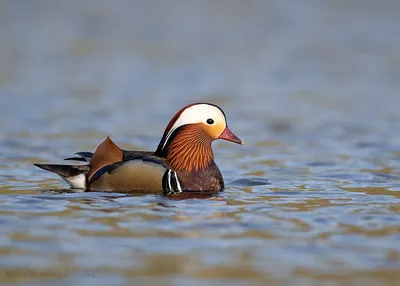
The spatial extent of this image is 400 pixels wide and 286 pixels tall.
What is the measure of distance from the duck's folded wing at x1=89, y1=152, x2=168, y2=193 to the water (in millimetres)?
281

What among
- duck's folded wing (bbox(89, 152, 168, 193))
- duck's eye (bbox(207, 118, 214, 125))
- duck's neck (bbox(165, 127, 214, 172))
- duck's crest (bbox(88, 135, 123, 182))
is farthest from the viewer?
duck's eye (bbox(207, 118, 214, 125))

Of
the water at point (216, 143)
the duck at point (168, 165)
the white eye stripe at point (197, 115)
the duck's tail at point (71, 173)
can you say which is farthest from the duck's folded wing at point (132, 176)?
the white eye stripe at point (197, 115)

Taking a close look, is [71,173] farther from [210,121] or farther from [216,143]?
[216,143]

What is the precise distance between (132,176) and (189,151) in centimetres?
68

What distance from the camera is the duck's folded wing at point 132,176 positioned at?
29.5ft

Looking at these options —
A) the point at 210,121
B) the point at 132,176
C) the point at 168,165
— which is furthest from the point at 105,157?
the point at 210,121

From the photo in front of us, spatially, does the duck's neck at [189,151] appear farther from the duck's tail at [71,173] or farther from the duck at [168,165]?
the duck's tail at [71,173]

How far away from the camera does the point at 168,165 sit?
30.5 ft

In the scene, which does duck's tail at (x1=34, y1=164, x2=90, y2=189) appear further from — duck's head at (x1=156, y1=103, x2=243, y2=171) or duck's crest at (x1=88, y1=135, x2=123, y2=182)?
duck's head at (x1=156, y1=103, x2=243, y2=171)

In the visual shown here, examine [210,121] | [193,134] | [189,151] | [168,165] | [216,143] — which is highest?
[216,143]

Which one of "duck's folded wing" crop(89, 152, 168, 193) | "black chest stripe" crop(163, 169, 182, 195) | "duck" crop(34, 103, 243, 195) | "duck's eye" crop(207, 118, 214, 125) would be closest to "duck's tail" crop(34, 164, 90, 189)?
"duck" crop(34, 103, 243, 195)

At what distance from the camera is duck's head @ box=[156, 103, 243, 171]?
9359 mm

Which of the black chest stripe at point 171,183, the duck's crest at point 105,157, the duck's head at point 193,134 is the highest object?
the duck's head at point 193,134

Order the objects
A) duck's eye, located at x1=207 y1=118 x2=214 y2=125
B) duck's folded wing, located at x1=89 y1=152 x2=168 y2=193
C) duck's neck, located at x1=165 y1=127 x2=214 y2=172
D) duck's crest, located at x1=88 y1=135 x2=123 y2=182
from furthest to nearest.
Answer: duck's eye, located at x1=207 y1=118 x2=214 y2=125 → duck's neck, located at x1=165 y1=127 x2=214 y2=172 → duck's crest, located at x1=88 y1=135 x2=123 y2=182 → duck's folded wing, located at x1=89 y1=152 x2=168 y2=193
